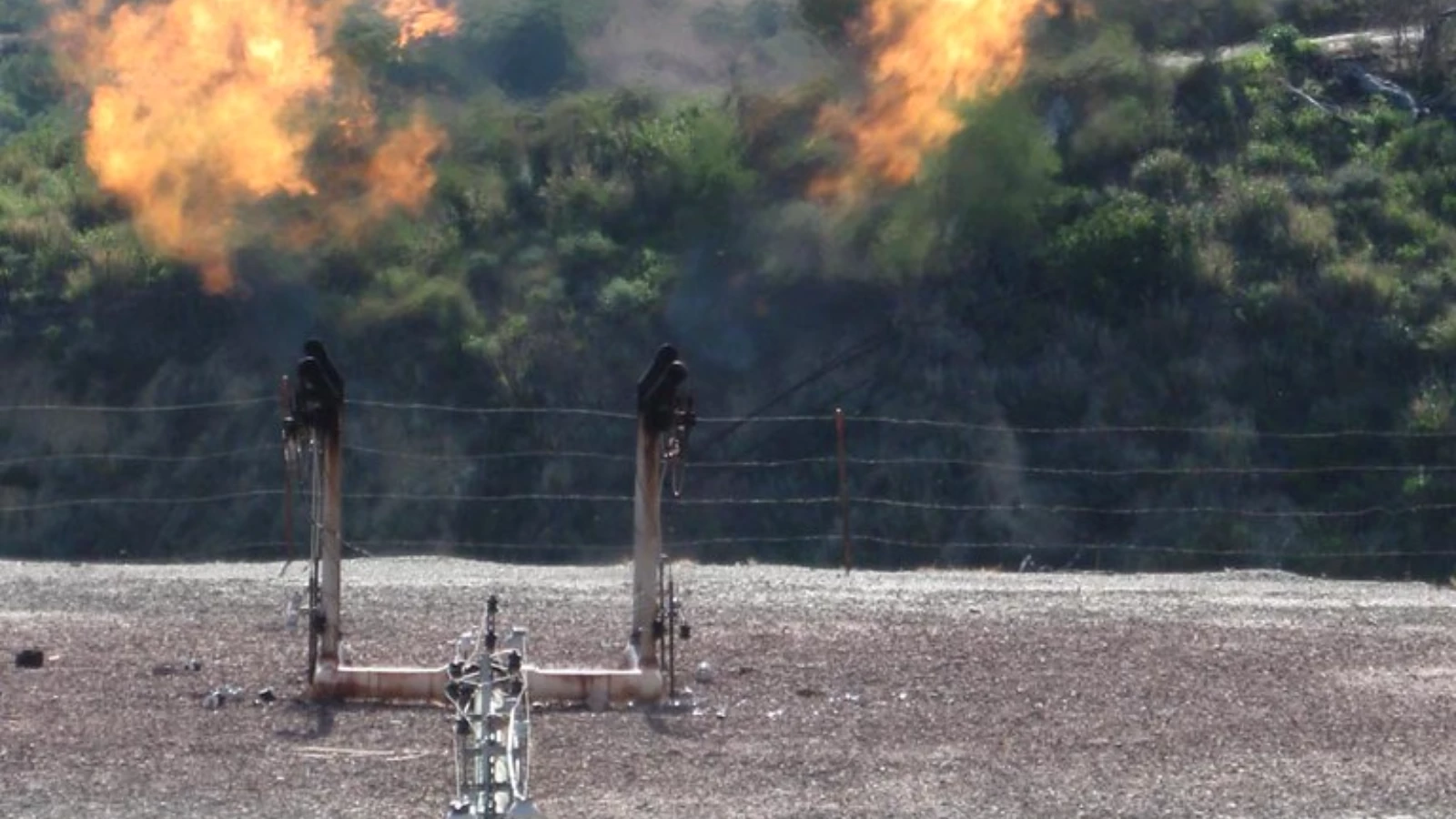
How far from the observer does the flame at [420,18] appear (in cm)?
2423

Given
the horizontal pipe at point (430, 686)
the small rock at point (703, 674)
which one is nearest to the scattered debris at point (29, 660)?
the horizontal pipe at point (430, 686)

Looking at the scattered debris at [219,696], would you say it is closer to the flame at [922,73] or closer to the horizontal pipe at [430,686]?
the horizontal pipe at [430,686]

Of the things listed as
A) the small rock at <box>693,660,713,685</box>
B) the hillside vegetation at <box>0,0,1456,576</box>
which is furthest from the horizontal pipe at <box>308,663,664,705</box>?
the hillside vegetation at <box>0,0,1456,576</box>

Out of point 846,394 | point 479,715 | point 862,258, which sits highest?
point 862,258

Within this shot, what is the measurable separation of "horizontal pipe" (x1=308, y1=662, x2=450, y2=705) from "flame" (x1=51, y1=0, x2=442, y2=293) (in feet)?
53.3

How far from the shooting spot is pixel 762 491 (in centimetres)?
2580

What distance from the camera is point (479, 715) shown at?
874 cm

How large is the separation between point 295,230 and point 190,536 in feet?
15.3

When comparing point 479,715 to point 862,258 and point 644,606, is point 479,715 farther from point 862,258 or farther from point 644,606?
point 862,258

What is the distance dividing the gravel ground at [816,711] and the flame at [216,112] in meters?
13.1

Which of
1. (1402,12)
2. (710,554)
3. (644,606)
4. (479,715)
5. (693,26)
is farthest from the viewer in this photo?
(1402,12)

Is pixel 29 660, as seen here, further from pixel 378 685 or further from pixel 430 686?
pixel 430 686

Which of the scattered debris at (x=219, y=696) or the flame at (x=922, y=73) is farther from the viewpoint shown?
the flame at (x=922, y=73)

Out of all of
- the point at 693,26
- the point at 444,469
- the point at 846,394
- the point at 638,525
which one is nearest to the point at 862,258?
the point at 846,394
